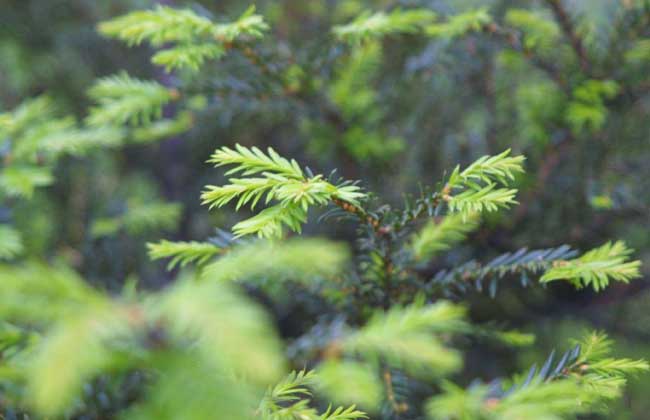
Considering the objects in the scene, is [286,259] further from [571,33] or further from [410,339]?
[571,33]

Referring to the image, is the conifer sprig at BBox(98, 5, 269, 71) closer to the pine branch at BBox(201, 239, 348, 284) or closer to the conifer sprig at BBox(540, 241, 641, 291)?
the pine branch at BBox(201, 239, 348, 284)

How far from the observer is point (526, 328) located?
3.51 ft

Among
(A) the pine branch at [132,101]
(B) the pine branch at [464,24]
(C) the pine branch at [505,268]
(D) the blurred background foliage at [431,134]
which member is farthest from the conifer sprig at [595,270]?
(A) the pine branch at [132,101]

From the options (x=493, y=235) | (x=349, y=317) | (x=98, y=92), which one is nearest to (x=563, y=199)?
(x=493, y=235)

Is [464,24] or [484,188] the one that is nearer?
[484,188]

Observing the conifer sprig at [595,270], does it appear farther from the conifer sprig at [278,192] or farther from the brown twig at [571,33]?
the brown twig at [571,33]

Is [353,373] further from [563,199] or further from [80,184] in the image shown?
[80,184]

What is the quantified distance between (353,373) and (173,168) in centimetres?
116

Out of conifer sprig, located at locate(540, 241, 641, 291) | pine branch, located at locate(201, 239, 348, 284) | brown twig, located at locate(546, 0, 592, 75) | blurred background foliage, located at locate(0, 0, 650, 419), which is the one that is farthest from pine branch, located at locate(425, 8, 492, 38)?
pine branch, located at locate(201, 239, 348, 284)

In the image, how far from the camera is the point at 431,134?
1.17 meters

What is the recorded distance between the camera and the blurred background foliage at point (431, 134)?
0.90 meters

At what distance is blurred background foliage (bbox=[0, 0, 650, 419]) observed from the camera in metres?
0.90

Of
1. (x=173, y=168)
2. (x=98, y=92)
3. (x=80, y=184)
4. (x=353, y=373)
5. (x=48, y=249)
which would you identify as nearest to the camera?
(x=353, y=373)

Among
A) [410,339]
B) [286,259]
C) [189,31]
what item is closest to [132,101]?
[189,31]
